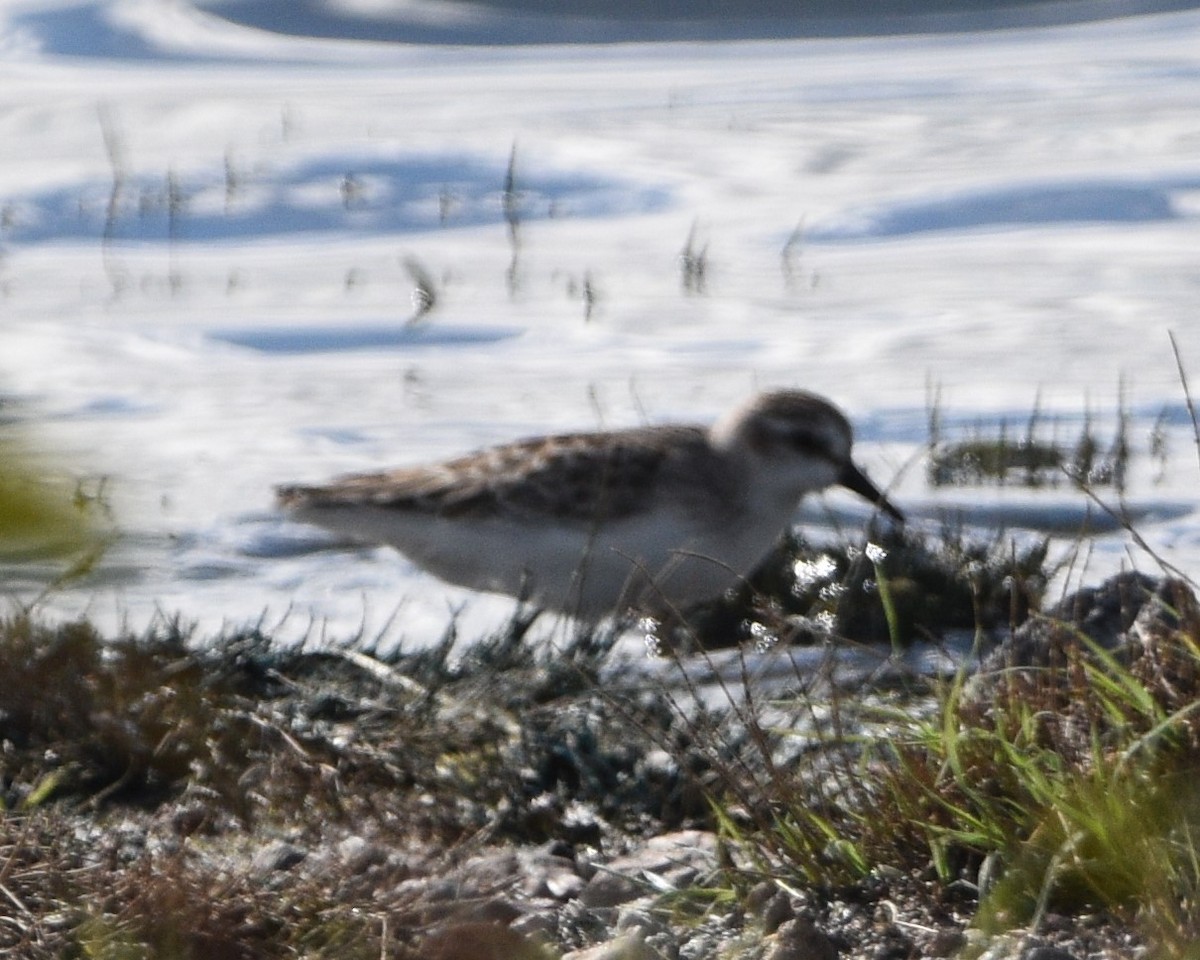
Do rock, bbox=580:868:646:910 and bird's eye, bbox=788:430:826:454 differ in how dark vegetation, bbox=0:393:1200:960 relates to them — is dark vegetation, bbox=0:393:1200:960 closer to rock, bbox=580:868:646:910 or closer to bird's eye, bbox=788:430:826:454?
rock, bbox=580:868:646:910

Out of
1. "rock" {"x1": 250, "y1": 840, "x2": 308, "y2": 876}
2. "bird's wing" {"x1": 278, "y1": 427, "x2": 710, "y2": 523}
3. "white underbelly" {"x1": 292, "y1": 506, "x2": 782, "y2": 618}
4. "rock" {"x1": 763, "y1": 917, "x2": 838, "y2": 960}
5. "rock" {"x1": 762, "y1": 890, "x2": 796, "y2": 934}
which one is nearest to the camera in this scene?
"rock" {"x1": 763, "y1": 917, "x2": 838, "y2": 960}

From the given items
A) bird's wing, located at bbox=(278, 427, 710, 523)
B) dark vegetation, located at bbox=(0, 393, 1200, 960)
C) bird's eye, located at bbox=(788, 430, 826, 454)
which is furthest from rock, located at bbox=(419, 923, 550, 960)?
bird's eye, located at bbox=(788, 430, 826, 454)

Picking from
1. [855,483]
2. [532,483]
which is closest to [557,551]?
[532,483]

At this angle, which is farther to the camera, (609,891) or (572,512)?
(572,512)

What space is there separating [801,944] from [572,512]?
3.71 m

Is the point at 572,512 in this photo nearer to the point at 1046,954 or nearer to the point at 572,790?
the point at 572,790

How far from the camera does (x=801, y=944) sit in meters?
3.14

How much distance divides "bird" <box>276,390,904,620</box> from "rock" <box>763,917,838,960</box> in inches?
128

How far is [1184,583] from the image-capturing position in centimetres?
359

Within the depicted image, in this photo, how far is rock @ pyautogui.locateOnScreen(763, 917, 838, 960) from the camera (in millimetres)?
3139

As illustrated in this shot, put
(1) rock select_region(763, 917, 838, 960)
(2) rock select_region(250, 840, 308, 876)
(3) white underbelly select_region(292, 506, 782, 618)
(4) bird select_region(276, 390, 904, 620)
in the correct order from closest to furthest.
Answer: (1) rock select_region(763, 917, 838, 960), (2) rock select_region(250, 840, 308, 876), (3) white underbelly select_region(292, 506, 782, 618), (4) bird select_region(276, 390, 904, 620)

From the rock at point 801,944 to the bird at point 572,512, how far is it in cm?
325

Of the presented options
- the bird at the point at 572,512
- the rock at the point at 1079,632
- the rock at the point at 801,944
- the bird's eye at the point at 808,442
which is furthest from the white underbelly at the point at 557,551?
the rock at the point at 801,944

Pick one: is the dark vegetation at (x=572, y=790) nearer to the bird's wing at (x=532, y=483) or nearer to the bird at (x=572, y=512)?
the bird at (x=572, y=512)
